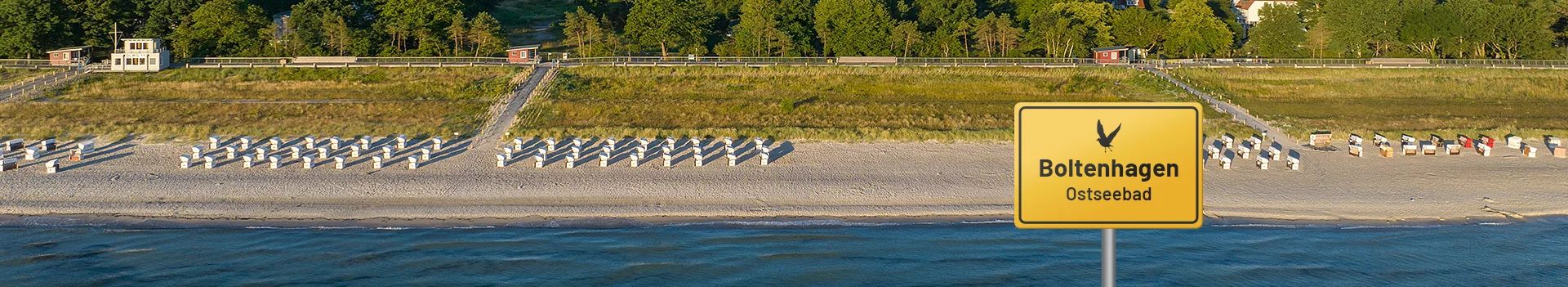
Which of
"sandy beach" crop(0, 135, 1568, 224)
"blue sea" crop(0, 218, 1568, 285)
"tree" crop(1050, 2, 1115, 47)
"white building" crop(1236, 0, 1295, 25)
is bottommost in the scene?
"blue sea" crop(0, 218, 1568, 285)

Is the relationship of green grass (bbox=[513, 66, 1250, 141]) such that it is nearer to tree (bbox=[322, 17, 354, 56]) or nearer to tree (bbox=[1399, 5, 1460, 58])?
tree (bbox=[322, 17, 354, 56])

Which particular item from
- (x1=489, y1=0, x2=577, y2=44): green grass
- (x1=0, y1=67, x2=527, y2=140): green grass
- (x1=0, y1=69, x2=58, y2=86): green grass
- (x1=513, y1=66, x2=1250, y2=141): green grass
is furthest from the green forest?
(x1=513, y1=66, x2=1250, y2=141): green grass

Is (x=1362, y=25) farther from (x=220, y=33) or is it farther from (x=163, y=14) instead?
(x=163, y=14)

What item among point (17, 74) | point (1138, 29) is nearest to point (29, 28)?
point (17, 74)

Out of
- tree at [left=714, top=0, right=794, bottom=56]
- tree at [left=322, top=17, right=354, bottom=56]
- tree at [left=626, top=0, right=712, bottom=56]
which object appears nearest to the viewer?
tree at [left=322, top=17, right=354, bottom=56]

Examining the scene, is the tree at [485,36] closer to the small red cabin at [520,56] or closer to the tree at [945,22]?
the small red cabin at [520,56]

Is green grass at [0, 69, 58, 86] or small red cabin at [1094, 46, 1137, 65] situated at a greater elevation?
small red cabin at [1094, 46, 1137, 65]

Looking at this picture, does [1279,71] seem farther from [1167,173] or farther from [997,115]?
[1167,173]
